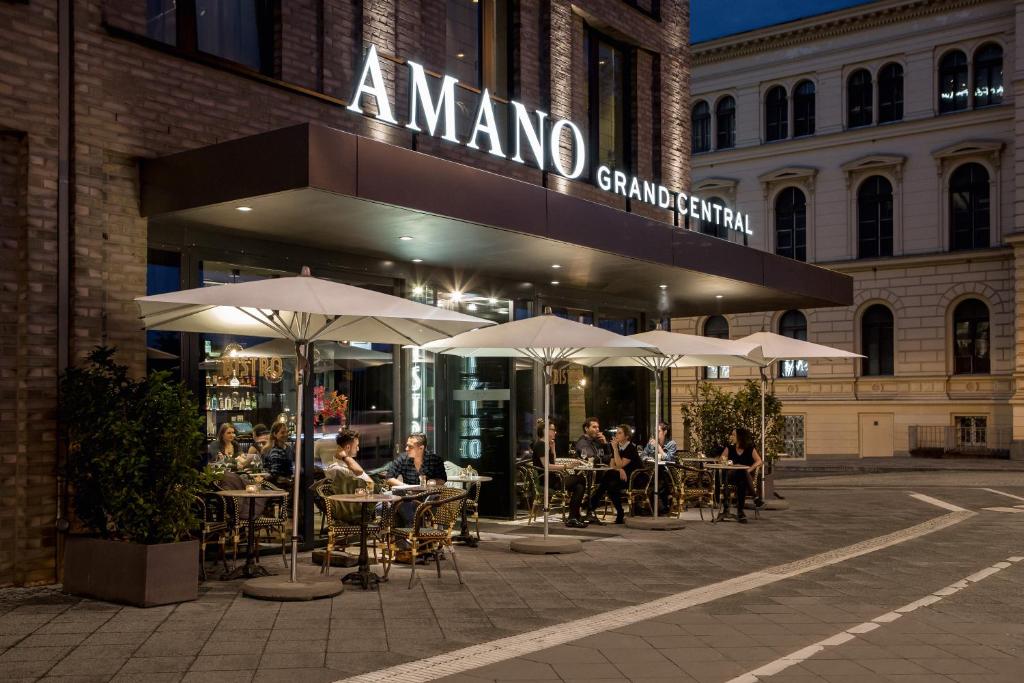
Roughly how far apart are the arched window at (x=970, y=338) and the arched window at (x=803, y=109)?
850 centimetres

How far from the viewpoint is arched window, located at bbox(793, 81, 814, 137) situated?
124 feet

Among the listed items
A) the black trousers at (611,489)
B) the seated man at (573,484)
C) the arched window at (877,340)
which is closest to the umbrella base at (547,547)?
the seated man at (573,484)

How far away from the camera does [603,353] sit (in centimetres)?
1440

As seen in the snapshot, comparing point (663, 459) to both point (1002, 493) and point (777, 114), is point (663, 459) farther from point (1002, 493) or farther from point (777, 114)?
point (777, 114)

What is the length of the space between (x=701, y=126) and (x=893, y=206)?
8.32 metres

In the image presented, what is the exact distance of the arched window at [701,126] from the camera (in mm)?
40156

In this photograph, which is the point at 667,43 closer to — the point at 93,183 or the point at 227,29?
the point at 227,29

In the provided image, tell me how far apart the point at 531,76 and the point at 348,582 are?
31.5 feet

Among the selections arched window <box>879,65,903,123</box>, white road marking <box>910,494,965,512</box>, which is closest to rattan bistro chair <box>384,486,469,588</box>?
white road marking <box>910,494,965,512</box>

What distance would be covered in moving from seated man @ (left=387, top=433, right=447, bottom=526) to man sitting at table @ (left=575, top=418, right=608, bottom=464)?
159 inches

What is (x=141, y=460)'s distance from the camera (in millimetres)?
8719

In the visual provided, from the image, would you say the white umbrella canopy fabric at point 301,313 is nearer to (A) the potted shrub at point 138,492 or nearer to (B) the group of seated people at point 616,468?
(A) the potted shrub at point 138,492

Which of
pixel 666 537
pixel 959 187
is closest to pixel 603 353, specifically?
pixel 666 537

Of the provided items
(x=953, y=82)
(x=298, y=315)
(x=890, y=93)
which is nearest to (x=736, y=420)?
(x=298, y=315)
